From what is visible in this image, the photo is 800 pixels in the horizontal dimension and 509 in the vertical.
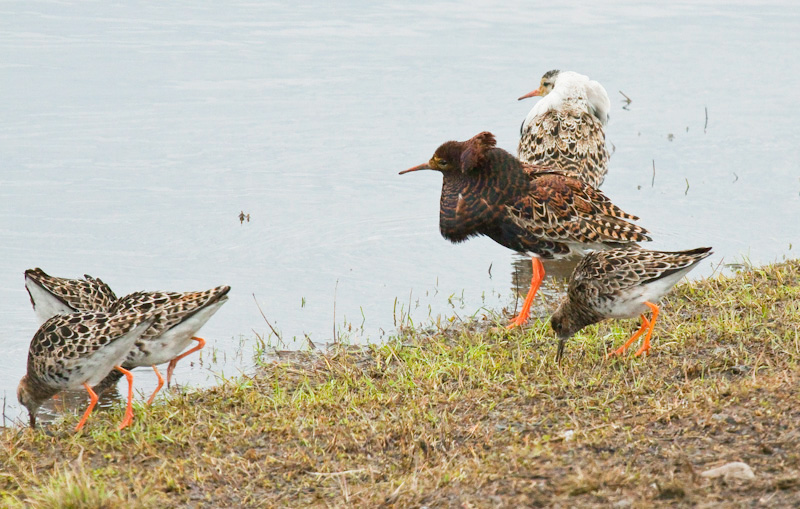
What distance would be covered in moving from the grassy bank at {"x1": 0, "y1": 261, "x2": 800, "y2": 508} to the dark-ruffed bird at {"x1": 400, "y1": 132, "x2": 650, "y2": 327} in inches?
46.5

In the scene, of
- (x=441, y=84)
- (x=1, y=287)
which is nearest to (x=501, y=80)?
(x=441, y=84)

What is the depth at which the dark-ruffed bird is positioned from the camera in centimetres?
852

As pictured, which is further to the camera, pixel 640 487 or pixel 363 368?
pixel 363 368

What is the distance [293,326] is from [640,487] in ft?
15.1

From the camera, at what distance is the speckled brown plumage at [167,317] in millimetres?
6457

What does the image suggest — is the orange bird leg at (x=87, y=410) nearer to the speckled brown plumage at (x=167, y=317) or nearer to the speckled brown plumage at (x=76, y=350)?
the speckled brown plumage at (x=76, y=350)

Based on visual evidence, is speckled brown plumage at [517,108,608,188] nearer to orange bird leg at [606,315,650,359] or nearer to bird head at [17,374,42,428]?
orange bird leg at [606,315,650,359]

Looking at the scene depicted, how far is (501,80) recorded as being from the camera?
1536cm

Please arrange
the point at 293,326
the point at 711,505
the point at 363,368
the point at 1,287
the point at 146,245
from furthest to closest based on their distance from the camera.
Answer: the point at 146,245, the point at 1,287, the point at 293,326, the point at 363,368, the point at 711,505

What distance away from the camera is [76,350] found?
246 inches

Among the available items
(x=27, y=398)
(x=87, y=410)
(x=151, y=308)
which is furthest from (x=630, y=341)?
(x=27, y=398)

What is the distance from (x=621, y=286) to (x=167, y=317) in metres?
2.94

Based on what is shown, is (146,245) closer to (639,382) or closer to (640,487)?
(639,382)

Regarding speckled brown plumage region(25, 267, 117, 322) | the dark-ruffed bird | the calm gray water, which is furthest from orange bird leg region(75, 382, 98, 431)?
the dark-ruffed bird
